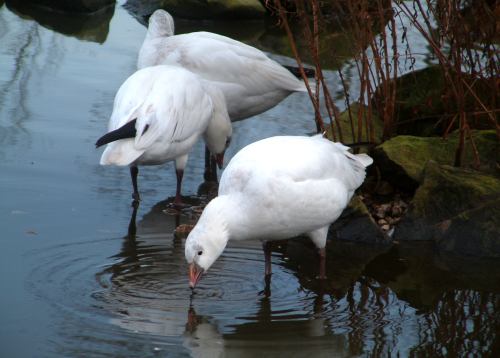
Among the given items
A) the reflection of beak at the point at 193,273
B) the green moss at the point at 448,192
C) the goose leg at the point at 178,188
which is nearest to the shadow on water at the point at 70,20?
the goose leg at the point at 178,188

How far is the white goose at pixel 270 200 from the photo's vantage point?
5543 mm

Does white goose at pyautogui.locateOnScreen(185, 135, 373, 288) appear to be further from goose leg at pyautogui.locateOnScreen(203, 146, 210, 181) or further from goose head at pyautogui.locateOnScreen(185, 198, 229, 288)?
goose leg at pyautogui.locateOnScreen(203, 146, 210, 181)

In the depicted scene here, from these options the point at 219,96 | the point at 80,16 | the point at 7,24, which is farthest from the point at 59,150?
the point at 80,16

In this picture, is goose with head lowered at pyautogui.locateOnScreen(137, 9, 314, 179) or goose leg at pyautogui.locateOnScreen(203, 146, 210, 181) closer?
goose leg at pyautogui.locateOnScreen(203, 146, 210, 181)

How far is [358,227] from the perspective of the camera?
22.7 ft

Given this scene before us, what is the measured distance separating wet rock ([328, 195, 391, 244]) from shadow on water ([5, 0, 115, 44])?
6.63 meters

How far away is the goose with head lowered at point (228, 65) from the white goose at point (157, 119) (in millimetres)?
728

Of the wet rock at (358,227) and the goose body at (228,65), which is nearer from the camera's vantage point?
the wet rock at (358,227)

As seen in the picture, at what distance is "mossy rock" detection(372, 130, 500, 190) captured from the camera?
7.38 metres

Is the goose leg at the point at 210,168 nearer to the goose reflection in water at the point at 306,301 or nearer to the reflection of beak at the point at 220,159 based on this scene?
the reflection of beak at the point at 220,159

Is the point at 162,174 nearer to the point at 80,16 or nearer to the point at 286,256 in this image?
the point at 286,256

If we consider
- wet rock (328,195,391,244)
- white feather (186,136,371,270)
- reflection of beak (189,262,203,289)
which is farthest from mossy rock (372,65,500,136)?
reflection of beak (189,262,203,289)

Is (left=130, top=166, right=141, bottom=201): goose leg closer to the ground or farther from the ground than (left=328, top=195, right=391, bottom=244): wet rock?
farther from the ground

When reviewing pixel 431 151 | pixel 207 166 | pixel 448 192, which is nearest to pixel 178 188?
pixel 207 166
